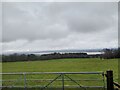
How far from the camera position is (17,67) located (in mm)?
23688

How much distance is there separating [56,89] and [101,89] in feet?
4.00

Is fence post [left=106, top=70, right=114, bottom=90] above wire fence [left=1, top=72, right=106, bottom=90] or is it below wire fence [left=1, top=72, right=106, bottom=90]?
above

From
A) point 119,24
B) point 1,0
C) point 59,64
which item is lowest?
point 59,64

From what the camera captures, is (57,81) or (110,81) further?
(57,81)

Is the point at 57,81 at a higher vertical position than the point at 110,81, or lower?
lower

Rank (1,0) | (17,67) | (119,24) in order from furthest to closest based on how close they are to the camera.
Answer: (17,67)
(1,0)
(119,24)

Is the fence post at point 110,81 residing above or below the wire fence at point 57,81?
above

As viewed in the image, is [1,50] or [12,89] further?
[12,89]

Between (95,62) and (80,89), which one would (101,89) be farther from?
(95,62)

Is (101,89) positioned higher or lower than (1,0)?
lower

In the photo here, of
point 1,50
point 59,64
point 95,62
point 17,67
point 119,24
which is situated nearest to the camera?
point 119,24

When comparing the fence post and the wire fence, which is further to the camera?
the wire fence

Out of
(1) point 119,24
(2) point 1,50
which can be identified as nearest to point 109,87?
(1) point 119,24

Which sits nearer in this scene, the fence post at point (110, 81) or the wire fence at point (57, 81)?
the fence post at point (110, 81)
